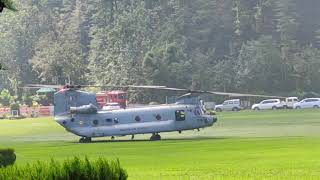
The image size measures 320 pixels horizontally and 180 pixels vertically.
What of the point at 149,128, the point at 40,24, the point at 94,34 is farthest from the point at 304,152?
the point at 40,24

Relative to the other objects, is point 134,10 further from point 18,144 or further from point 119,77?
point 18,144

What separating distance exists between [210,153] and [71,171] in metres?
17.0

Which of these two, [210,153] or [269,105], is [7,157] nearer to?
[210,153]

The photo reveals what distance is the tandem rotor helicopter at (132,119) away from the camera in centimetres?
3762

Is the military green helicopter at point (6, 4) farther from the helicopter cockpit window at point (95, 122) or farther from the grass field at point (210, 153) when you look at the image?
the helicopter cockpit window at point (95, 122)

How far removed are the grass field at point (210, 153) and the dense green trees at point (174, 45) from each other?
4754 centimetres

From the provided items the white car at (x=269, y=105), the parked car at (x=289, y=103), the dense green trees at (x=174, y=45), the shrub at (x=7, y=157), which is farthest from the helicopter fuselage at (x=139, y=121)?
the dense green trees at (x=174, y=45)

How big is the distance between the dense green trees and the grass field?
4754cm

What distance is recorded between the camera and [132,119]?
124ft

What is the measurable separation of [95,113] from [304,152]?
15.7m

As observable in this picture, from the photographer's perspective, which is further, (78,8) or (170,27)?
(78,8)

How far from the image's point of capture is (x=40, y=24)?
115 metres

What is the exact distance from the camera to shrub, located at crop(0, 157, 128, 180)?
950cm

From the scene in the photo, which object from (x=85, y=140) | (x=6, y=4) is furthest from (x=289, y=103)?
(x=6, y=4)
